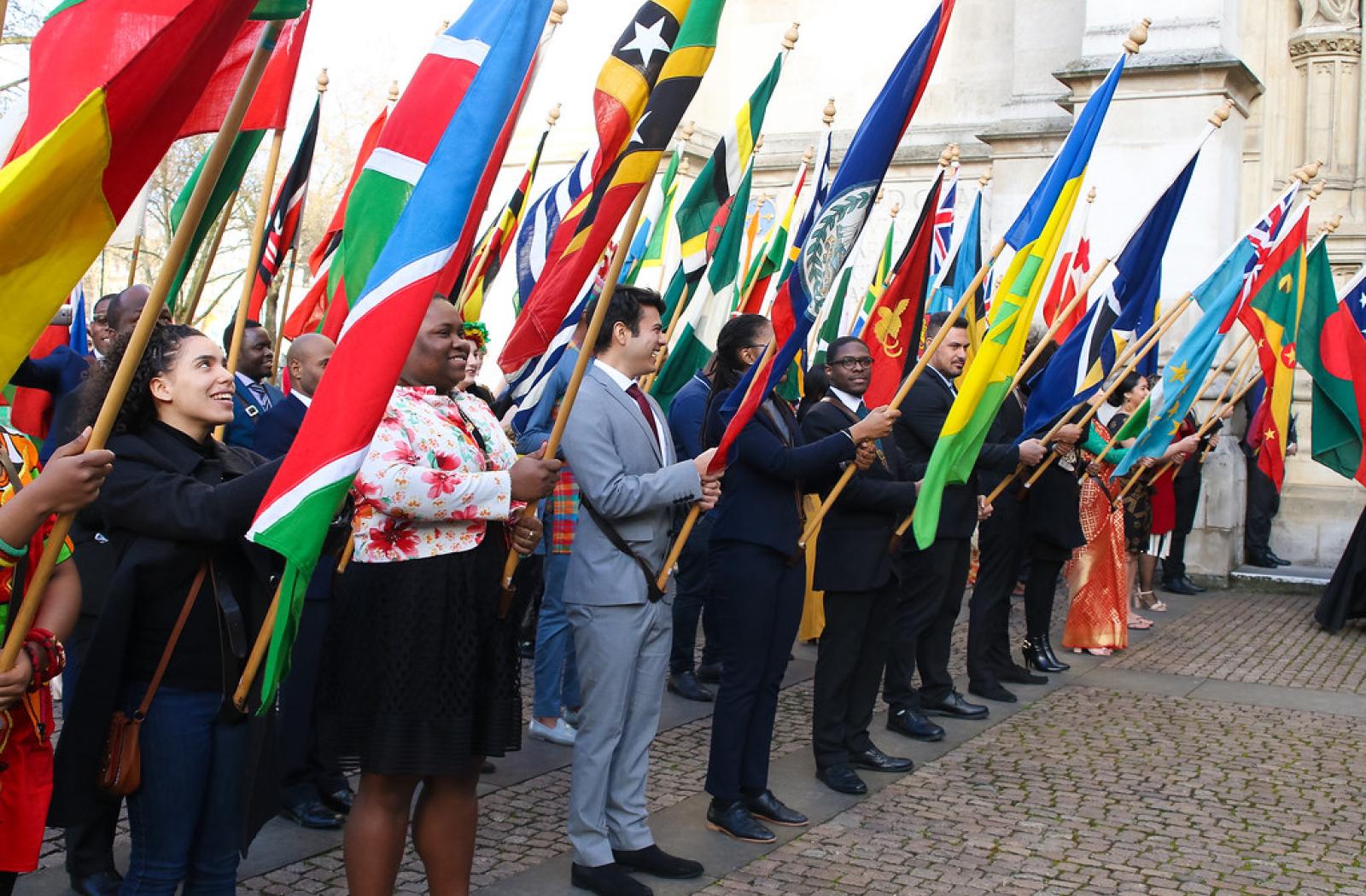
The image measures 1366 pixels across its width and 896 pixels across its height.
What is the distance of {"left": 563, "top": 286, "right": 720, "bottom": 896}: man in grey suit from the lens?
463 cm

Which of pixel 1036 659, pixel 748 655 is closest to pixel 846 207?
pixel 748 655

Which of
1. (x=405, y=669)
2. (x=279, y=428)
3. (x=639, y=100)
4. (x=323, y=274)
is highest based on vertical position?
(x=639, y=100)

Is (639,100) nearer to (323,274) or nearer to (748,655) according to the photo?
(748,655)

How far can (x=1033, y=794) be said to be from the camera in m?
6.02

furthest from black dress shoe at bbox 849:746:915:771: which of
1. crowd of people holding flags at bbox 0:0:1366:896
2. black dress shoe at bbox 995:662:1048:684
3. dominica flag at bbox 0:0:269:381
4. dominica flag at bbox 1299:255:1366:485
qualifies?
dominica flag at bbox 1299:255:1366:485

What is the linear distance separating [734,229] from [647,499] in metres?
3.60

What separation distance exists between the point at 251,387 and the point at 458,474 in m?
Result: 2.80

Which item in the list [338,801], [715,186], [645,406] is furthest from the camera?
[715,186]

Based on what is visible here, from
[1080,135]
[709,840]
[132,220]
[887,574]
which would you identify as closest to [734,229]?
[1080,135]

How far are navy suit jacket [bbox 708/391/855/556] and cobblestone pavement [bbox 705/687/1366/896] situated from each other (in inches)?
46.3

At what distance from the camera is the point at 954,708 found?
7434mm

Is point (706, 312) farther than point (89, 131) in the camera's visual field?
Yes

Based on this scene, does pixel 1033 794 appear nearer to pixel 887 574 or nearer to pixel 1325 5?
pixel 887 574

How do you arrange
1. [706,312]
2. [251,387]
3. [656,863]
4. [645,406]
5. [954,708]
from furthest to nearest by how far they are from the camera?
[706,312], [954,708], [251,387], [645,406], [656,863]
